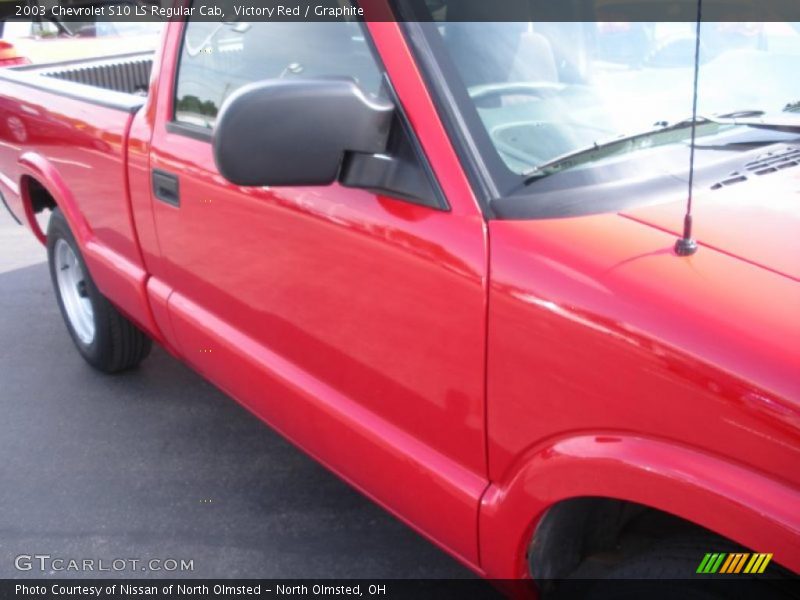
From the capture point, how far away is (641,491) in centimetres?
152

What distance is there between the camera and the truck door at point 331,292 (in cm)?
185

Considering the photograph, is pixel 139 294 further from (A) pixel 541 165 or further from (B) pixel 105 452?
(A) pixel 541 165

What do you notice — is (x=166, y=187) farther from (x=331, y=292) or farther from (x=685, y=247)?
(x=685, y=247)

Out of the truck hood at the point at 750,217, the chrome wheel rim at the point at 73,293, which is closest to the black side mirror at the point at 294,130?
the truck hood at the point at 750,217

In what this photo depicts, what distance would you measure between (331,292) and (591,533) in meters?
0.83

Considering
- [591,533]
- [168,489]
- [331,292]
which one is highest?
[331,292]

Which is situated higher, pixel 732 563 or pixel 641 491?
pixel 641 491

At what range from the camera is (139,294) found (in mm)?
3146

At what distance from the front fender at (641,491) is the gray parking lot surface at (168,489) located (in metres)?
0.91

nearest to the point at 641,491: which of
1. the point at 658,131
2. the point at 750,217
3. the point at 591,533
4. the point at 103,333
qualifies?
the point at 591,533

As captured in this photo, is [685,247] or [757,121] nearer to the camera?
[685,247]

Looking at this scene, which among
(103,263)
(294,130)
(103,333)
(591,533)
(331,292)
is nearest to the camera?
(294,130)

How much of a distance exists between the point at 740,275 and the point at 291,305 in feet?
3.88

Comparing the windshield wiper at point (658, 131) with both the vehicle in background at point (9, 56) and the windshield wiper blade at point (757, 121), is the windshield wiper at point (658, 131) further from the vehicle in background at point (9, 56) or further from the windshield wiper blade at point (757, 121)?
the vehicle in background at point (9, 56)
